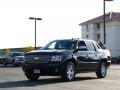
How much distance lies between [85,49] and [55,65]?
2500mm

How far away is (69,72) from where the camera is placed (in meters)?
17.6

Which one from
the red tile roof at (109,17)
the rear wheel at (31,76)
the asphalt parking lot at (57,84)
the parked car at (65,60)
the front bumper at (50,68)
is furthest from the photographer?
the red tile roof at (109,17)

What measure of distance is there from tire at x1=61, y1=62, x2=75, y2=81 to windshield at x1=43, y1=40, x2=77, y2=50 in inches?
34.3

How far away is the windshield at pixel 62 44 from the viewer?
60.3 ft

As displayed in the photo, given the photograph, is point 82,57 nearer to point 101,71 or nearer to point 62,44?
point 62,44

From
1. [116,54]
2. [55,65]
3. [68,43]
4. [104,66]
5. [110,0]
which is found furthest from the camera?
[116,54]

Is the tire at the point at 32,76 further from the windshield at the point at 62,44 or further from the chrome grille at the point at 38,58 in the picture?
the windshield at the point at 62,44

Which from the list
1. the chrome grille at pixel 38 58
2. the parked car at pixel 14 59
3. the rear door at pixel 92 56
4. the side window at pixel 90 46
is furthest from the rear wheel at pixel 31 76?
the parked car at pixel 14 59

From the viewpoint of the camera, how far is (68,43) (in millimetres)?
18594

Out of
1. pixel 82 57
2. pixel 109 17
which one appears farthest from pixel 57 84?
pixel 109 17

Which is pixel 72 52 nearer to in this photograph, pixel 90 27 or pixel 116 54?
pixel 116 54

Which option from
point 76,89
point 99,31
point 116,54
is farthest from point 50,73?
point 99,31

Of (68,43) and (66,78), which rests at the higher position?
(68,43)

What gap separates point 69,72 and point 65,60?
0.64 meters
